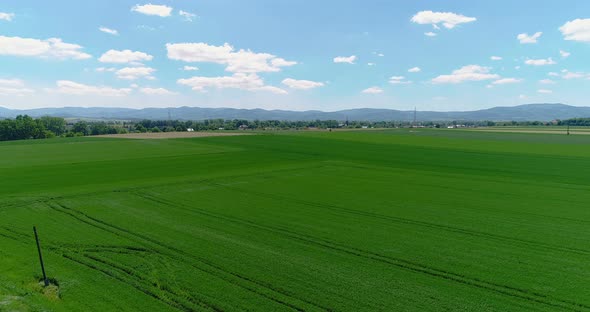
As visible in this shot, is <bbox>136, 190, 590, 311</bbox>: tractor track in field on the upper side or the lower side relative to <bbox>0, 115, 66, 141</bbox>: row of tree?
lower

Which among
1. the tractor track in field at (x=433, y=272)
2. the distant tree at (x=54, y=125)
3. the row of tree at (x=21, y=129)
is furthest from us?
the distant tree at (x=54, y=125)

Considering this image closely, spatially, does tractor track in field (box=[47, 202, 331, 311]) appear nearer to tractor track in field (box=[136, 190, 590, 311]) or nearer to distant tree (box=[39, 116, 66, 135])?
tractor track in field (box=[136, 190, 590, 311])

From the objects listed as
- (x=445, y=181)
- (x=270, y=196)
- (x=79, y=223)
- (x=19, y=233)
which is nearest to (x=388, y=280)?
(x=270, y=196)

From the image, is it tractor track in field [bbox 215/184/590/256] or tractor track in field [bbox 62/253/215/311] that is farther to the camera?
tractor track in field [bbox 215/184/590/256]

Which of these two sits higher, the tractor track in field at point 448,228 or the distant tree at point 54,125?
the distant tree at point 54,125

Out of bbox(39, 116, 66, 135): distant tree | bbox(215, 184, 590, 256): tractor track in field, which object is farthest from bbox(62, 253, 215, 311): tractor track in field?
bbox(39, 116, 66, 135): distant tree

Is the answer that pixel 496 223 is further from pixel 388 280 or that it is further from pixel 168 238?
pixel 168 238

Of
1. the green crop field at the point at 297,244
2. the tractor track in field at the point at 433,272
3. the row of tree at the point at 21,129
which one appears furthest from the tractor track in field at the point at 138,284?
the row of tree at the point at 21,129

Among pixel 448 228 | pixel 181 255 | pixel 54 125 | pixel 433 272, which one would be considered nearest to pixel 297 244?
pixel 181 255

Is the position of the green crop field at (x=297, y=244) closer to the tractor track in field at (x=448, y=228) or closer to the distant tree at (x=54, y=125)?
the tractor track in field at (x=448, y=228)
